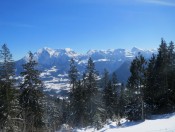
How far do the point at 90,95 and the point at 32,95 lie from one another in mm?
20049

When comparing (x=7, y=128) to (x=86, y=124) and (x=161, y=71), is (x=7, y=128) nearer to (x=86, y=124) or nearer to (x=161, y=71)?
(x=86, y=124)

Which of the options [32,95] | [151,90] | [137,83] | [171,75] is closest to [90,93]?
[151,90]

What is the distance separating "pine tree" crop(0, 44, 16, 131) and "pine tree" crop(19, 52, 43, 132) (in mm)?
2576

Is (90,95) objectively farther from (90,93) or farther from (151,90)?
(151,90)

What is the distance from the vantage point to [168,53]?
58.2 m

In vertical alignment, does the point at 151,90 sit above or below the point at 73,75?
below

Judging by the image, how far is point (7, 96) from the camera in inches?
1558

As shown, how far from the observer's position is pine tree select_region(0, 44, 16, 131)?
1567 inches

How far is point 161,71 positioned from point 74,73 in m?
22.3

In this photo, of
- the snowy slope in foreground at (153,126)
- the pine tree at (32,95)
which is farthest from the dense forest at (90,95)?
the snowy slope in foreground at (153,126)

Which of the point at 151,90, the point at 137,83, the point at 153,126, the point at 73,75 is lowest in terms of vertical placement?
the point at 153,126

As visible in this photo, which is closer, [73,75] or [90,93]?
[90,93]

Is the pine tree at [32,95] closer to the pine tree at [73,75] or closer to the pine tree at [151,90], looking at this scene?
the pine tree at [151,90]

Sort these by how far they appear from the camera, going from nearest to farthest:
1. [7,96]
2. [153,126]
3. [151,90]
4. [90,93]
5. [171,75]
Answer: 1. [153,126]
2. [7,96]
3. [151,90]
4. [171,75]
5. [90,93]
